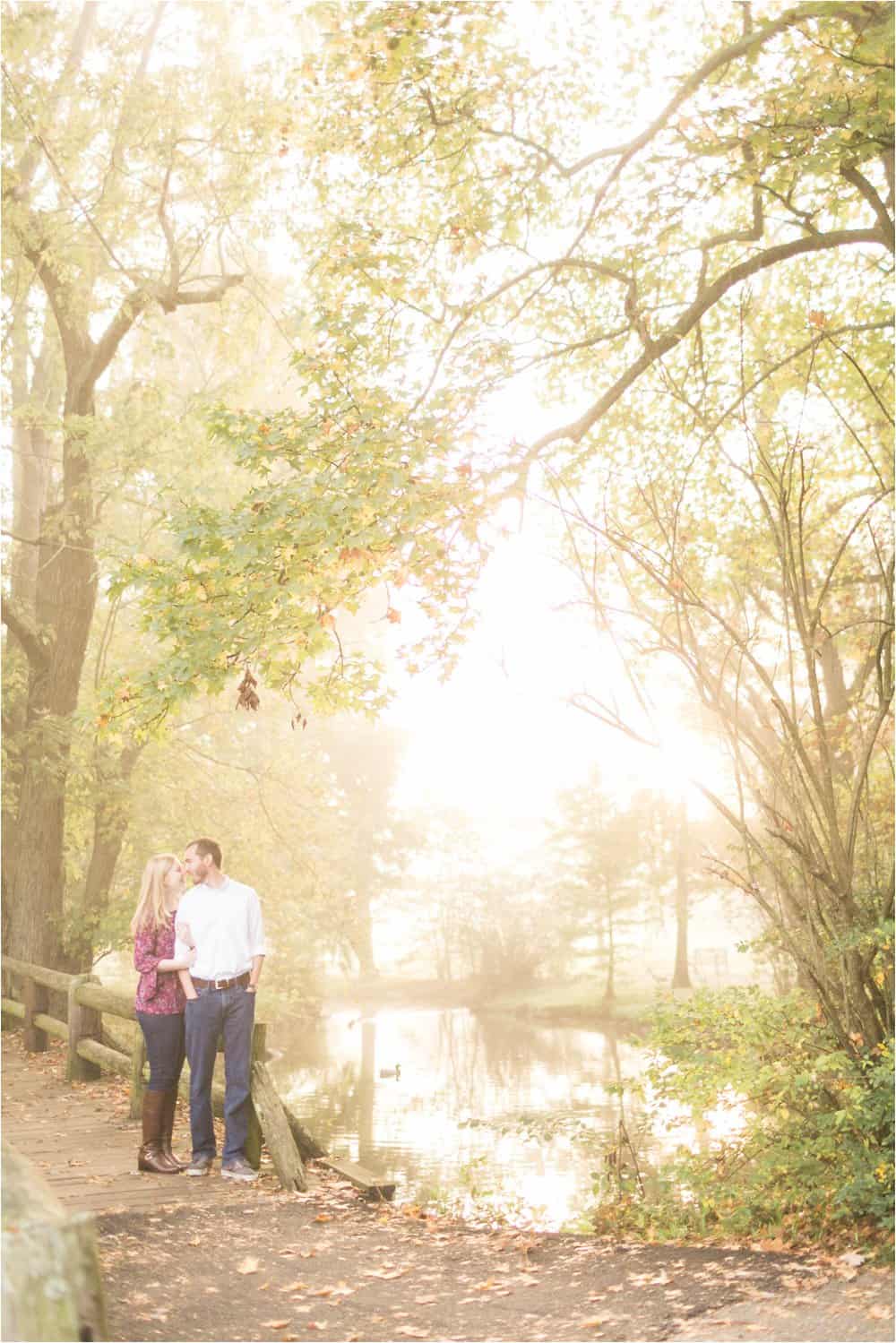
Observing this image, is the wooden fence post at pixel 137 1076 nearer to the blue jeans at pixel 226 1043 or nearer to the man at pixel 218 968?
the blue jeans at pixel 226 1043

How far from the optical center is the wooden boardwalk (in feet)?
22.7

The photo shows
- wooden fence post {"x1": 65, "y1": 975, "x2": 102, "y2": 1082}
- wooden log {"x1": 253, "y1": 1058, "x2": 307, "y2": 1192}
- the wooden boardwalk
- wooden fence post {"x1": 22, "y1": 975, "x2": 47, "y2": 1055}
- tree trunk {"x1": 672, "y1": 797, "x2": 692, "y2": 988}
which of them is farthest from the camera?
tree trunk {"x1": 672, "y1": 797, "x2": 692, "y2": 988}

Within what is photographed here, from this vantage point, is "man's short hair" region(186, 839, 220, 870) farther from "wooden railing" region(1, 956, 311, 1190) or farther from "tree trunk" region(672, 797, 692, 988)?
"tree trunk" region(672, 797, 692, 988)

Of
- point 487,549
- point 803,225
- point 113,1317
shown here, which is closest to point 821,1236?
point 113,1317

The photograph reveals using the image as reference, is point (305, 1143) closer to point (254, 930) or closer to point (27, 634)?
point (254, 930)

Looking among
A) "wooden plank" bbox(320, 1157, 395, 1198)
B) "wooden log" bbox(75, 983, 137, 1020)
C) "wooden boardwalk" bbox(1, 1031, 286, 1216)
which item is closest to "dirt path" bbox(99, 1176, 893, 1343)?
"wooden boardwalk" bbox(1, 1031, 286, 1216)

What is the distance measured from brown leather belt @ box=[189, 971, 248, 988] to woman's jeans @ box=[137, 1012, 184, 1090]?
14.6 inches

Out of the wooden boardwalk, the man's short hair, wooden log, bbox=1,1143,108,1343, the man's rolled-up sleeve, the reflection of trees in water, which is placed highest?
the man's short hair

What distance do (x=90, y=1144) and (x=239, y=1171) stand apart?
147 cm

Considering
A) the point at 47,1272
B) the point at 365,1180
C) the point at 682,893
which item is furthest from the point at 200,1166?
the point at 682,893

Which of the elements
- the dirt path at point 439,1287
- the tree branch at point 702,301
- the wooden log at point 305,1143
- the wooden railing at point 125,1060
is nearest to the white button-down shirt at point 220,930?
the wooden railing at point 125,1060

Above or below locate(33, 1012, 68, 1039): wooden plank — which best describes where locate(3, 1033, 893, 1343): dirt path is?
below

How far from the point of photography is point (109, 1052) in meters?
10.1

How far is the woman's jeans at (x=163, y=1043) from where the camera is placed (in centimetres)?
745
